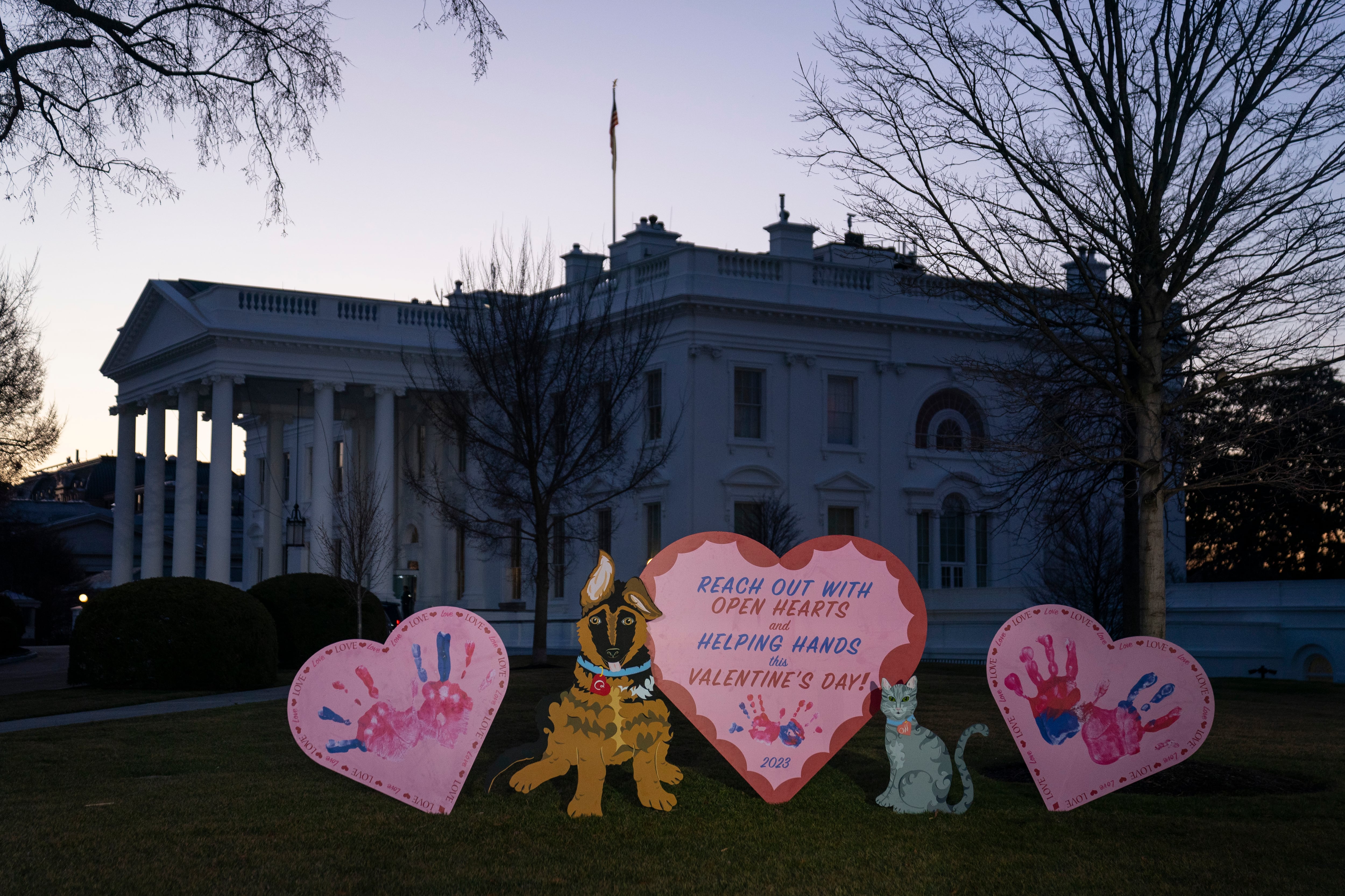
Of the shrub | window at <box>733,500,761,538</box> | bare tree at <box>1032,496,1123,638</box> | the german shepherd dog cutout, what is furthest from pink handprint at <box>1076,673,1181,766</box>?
the shrub

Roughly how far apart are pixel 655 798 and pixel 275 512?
46.1 m

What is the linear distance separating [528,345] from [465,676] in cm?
1855

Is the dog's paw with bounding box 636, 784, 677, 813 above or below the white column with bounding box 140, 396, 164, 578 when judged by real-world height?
below

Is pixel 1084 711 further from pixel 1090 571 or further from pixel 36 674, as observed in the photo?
pixel 36 674

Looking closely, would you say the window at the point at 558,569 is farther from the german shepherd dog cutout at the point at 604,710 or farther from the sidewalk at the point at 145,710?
the german shepherd dog cutout at the point at 604,710

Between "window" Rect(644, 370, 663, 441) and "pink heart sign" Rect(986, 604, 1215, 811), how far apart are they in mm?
31312

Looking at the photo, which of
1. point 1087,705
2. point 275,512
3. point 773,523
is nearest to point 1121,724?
point 1087,705

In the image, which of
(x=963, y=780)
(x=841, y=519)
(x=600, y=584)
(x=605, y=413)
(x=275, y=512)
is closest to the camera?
(x=600, y=584)

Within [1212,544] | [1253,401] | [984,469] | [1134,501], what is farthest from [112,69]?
[1212,544]

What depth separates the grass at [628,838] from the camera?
873cm

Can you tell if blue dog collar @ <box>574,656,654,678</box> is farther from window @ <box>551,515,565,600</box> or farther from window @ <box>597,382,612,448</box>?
window @ <box>551,515,565,600</box>

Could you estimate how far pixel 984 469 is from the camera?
142 ft

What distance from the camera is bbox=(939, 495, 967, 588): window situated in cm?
4541

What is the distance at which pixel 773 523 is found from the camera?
3984 centimetres
